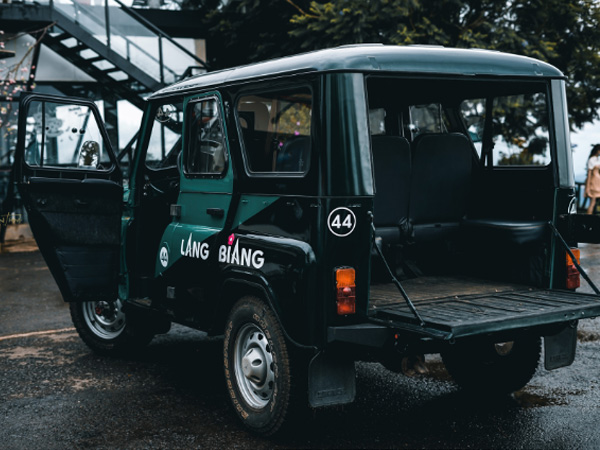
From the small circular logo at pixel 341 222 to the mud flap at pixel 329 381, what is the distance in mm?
672

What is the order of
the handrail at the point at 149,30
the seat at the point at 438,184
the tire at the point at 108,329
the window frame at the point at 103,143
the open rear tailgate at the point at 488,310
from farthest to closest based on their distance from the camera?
the handrail at the point at 149,30 < the tire at the point at 108,329 < the window frame at the point at 103,143 < the seat at the point at 438,184 < the open rear tailgate at the point at 488,310

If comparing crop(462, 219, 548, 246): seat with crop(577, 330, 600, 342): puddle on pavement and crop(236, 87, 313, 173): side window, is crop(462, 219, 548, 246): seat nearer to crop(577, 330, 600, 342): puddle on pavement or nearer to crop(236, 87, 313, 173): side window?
crop(236, 87, 313, 173): side window

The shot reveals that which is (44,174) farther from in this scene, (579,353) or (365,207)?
(579,353)

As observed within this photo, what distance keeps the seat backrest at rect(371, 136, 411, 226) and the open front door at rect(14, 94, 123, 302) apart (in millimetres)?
2074

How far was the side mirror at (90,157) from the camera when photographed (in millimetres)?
5980

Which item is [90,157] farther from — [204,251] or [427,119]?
[427,119]

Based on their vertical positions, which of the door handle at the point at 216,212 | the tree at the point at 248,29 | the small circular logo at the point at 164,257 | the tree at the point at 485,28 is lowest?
the small circular logo at the point at 164,257

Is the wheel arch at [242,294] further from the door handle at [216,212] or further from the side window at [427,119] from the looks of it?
the side window at [427,119]

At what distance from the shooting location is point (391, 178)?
5.19 meters

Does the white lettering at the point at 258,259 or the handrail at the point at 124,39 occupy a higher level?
the handrail at the point at 124,39

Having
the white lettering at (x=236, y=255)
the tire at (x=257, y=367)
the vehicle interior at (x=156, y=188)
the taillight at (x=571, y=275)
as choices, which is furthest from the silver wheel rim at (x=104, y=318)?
the taillight at (x=571, y=275)

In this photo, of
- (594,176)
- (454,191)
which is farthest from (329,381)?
(594,176)

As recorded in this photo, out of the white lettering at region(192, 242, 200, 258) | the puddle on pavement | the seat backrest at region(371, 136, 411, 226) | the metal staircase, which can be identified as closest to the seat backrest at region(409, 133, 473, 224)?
the seat backrest at region(371, 136, 411, 226)

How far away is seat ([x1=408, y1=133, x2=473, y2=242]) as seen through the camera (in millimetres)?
5363
